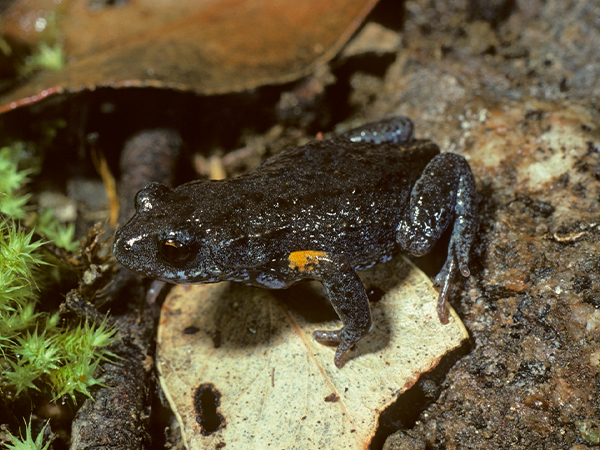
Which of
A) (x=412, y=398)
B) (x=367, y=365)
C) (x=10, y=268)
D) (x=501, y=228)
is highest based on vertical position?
(x=10, y=268)

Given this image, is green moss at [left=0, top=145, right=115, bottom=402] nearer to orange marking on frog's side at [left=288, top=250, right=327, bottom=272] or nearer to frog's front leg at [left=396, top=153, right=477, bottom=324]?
orange marking on frog's side at [left=288, top=250, right=327, bottom=272]

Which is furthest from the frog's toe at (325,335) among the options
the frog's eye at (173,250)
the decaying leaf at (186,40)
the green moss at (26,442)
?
the decaying leaf at (186,40)

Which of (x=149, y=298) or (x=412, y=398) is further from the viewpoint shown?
(x=149, y=298)

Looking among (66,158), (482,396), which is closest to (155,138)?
(66,158)

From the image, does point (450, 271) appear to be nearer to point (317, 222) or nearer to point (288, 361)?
point (317, 222)

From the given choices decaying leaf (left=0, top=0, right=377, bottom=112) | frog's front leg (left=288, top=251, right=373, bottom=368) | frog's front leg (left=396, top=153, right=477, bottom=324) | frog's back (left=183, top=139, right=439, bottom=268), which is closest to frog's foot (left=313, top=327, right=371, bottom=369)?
frog's front leg (left=288, top=251, right=373, bottom=368)

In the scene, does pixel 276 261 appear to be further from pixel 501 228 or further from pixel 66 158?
pixel 66 158
